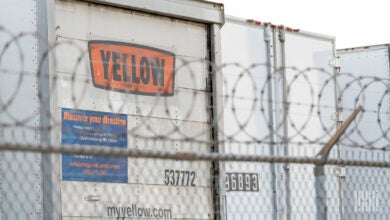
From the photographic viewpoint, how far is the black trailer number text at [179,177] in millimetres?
10031

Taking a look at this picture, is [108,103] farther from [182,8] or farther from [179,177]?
[182,8]

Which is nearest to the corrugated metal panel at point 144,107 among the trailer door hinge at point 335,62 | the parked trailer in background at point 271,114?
the parked trailer in background at point 271,114

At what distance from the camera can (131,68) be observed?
31.8ft

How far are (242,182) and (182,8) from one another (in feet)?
8.41

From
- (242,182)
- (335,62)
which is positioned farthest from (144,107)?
(335,62)

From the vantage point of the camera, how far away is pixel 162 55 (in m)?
10.1

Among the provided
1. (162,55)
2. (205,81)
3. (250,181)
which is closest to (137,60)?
(162,55)

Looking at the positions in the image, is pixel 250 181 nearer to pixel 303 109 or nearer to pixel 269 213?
pixel 269 213

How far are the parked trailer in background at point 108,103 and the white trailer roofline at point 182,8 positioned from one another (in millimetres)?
12

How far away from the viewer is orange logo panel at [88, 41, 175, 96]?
9.47 metres

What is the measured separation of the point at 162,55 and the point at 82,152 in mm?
4572

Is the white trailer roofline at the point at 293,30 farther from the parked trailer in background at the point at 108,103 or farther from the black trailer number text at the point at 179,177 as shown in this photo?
the black trailer number text at the point at 179,177

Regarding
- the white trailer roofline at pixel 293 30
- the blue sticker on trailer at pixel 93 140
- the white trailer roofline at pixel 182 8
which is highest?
the white trailer roofline at pixel 293 30

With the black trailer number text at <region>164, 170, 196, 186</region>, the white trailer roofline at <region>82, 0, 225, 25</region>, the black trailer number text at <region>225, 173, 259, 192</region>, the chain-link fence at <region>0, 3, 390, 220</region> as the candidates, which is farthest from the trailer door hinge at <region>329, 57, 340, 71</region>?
the black trailer number text at <region>164, 170, 196, 186</region>
